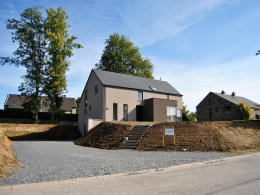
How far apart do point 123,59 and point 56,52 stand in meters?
15.1

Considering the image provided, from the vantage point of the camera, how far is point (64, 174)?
5.86 m

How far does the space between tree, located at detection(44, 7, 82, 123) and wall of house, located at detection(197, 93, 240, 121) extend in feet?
84.4

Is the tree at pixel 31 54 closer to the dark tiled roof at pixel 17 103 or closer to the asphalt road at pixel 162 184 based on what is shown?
the dark tiled roof at pixel 17 103

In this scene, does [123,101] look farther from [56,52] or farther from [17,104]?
[17,104]

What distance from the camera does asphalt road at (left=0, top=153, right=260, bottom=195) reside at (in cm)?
441

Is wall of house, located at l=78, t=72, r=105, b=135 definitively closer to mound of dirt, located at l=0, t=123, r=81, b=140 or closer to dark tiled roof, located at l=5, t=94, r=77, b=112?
mound of dirt, located at l=0, t=123, r=81, b=140

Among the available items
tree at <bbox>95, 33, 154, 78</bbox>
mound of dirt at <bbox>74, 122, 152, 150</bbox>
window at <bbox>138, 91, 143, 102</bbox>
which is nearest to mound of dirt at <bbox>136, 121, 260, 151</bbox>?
mound of dirt at <bbox>74, 122, 152, 150</bbox>

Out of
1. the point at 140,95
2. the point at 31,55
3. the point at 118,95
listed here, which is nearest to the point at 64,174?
the point at 118,95

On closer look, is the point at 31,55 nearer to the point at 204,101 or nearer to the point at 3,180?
the point at 3,180

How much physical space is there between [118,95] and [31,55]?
13.8 m

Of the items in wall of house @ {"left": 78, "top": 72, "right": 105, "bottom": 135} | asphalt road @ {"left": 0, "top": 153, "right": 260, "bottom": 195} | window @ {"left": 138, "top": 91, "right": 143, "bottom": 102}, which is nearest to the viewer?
asphalt road @ {"left": 0, "top": 153, "right": 260, "bottom": 195}

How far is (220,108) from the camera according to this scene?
34094 mm

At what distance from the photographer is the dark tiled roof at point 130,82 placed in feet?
76.1

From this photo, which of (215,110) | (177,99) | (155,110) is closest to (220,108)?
(215,110)
